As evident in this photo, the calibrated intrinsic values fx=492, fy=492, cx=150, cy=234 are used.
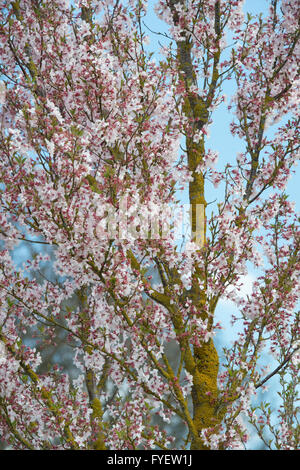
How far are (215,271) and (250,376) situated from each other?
1.35 m

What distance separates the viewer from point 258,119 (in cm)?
Answer: 739


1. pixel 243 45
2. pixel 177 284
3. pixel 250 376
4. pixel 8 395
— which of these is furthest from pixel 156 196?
pixel 8 395

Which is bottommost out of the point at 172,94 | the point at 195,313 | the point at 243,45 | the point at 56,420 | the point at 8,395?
the point at 56,420

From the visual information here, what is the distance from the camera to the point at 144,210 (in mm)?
5645

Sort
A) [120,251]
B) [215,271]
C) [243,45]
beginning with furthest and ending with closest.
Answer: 1. [243,45]
2. [215,271]
3. [120,251]

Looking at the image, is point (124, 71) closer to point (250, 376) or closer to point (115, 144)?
point (115, 144)

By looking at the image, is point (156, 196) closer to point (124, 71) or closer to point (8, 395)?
point (124, 71)

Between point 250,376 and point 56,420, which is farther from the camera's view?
point 56,420

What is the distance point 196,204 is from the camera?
24.1 feet

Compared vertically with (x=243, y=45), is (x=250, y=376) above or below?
below

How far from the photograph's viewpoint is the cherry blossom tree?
536 cm

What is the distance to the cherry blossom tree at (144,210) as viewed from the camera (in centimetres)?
536

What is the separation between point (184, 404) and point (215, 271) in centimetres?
167

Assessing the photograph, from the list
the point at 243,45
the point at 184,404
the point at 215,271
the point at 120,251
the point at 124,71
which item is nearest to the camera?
the point at 120,251
